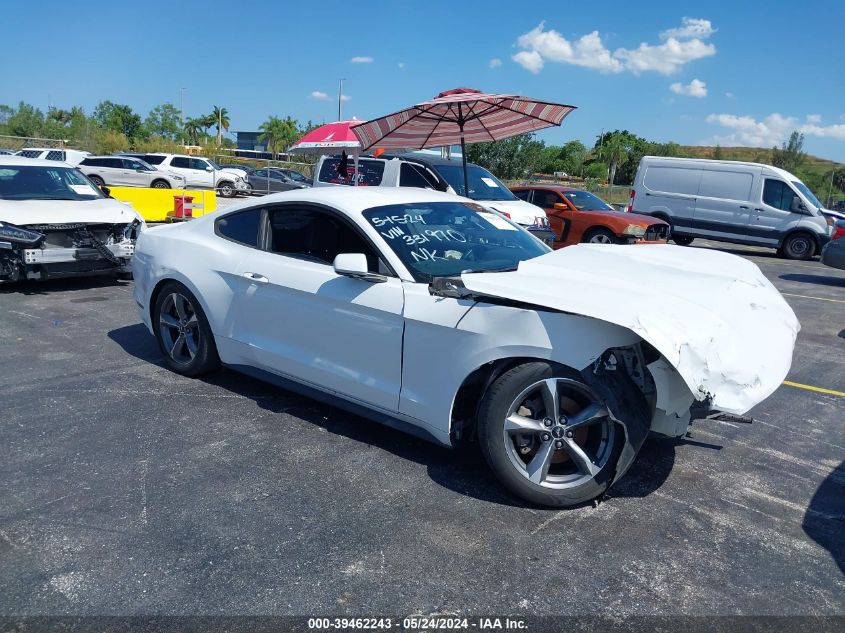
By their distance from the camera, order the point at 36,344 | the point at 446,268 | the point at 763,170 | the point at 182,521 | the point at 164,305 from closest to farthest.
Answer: the point at 182,521 → the point at 446,268 → the point at 164,305 → the point at 36,344 → the point at 763,170

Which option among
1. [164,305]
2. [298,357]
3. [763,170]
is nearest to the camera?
[298,357]

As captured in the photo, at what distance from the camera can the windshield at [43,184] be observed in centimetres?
846

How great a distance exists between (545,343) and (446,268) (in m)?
0.98

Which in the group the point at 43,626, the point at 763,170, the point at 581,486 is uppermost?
the point at 763,170

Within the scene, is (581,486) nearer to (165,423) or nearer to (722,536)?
(722,536)

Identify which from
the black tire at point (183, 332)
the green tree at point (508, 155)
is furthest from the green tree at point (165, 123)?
the black tire at point (183, 332)

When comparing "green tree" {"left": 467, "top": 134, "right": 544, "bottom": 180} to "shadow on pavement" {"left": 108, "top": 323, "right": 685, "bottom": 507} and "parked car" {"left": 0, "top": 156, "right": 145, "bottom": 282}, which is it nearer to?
"parked car" {"left": 0, "top": 156, "right": 145, "bottom": 282}

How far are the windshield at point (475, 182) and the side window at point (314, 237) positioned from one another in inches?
272

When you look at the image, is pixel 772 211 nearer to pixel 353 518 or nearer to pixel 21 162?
pixel 21 162

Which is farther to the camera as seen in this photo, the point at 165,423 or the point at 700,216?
the point at 700,216

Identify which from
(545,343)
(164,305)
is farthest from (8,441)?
(545,343)

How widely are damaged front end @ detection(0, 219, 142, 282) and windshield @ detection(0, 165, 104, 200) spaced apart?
0.90 meters

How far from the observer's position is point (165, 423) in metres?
4.34

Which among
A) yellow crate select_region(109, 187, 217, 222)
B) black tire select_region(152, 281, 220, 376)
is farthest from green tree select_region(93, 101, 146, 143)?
black tire select_region(152, 281, 220, 376)
